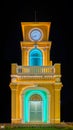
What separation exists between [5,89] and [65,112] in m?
6.33

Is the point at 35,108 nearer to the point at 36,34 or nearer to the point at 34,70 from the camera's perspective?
the point at 34,70

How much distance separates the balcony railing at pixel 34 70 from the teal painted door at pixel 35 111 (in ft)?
6.44

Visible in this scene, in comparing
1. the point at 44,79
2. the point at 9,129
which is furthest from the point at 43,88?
the point at 9,129

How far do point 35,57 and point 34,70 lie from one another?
1563 mm

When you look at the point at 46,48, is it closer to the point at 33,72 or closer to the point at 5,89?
the point at 33,72

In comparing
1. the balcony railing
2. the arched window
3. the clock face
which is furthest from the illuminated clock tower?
the clock face

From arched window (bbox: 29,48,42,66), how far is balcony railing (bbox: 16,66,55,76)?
116 centimetres

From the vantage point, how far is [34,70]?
28.3 m

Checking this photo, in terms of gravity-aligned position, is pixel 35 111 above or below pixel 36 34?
below

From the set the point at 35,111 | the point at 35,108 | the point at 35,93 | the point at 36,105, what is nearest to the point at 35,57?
the point at 35,93

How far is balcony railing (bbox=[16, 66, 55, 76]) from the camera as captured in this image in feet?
92.3

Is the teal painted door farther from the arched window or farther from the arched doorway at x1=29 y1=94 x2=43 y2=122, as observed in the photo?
the arched window

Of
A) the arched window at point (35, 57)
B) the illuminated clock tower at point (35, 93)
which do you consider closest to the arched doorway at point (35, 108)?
the illuminated clock tower at point (35, 93)

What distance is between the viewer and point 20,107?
92.0ft
